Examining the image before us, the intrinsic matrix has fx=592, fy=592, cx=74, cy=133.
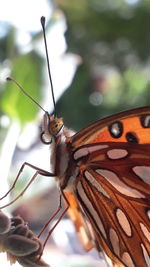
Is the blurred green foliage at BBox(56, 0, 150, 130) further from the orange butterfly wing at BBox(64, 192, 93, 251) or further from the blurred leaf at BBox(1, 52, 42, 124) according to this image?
the orange butterfly wing at BBox(64, 192, 93, 251)

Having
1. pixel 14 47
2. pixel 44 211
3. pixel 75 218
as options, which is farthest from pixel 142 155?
pixel 44 211

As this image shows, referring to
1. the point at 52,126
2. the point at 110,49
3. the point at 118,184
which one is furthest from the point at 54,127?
the point at 110,49

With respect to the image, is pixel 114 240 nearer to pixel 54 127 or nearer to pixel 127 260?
pixel 127 260

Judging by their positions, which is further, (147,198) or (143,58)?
(143,58)

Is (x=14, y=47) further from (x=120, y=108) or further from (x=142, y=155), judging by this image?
(x=120, y=108)

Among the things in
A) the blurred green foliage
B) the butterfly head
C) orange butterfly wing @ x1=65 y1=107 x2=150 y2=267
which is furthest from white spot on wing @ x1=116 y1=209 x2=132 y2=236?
the blurred green foliage

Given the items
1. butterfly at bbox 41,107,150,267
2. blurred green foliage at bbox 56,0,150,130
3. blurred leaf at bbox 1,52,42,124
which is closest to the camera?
butterfly at bbox 41,107,150,267

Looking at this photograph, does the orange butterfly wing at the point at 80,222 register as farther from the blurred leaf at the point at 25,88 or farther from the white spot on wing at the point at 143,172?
the blurred leaf at the point at 25,88
